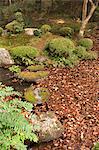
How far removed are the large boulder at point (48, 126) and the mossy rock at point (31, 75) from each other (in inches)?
79.6

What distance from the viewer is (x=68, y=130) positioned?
21.0ft

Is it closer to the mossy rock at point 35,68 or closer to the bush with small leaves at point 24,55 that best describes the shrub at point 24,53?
the bush with small leaves at point 24,55

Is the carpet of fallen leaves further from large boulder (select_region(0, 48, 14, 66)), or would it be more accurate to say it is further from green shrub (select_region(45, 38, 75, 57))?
large boulder (select_region(0, 48, 14, 66))

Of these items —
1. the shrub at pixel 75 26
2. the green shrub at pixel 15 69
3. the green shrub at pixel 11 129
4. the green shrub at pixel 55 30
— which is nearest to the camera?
the green shrub at pixel 11 129

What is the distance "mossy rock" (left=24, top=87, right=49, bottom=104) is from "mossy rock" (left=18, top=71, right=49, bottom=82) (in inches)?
23.1

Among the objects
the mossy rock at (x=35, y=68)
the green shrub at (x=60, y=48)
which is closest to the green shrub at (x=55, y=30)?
the green shrub at (x=60, y=48)

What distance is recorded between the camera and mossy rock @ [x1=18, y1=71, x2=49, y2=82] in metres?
8.17

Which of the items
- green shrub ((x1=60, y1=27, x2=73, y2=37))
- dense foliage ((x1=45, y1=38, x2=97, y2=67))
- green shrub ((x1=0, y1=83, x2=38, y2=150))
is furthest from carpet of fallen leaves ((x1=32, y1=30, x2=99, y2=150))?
green shrub ((x1=60, y1=27, x2=73, y2=37))

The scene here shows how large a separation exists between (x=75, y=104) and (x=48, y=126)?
1516 mm

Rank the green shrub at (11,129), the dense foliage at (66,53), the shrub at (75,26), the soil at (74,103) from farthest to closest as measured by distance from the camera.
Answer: the shrub at (75,26), the dense foliage at (66,53), the soil at (74,103), the green shrub at (11,129)

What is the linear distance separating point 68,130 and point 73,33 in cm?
728

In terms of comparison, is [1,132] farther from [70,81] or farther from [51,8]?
[51,8]

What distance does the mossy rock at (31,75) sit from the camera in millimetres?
8172

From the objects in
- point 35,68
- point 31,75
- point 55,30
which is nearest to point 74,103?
point 31,75
